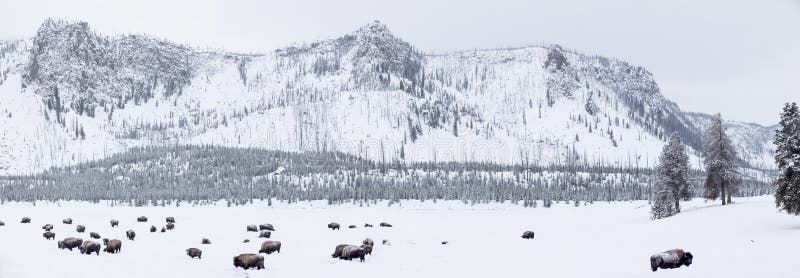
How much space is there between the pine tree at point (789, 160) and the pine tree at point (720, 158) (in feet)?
106

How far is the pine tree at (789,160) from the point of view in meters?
44.1

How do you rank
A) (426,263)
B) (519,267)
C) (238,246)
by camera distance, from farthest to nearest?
(238,246)
(426,263)
(519,267)

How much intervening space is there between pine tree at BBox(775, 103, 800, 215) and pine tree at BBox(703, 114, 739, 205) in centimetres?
3218

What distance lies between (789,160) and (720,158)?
117 ft

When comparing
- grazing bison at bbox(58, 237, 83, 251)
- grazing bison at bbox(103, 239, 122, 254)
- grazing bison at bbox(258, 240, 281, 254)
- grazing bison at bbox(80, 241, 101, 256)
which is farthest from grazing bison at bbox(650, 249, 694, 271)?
grazing bison at bbox(58, 237, 83, 251)

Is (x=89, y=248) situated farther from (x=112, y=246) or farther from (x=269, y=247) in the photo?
(x=269, y=247)

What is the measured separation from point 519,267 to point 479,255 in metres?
7.79

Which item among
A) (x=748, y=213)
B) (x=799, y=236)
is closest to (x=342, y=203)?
(x=748, y=213)

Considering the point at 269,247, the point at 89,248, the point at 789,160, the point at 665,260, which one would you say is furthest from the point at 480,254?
the point at 89,248

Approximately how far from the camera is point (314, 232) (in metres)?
68.4

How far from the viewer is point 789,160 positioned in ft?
149

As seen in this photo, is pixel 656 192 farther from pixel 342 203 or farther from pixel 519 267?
pixel 342 203

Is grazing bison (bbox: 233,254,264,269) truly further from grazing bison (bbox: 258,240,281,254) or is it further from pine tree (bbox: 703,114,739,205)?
pine tree (bbox: 703,114,739,205)

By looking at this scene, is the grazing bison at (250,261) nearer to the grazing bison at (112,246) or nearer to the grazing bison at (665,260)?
the grazing bison at (112,246)
